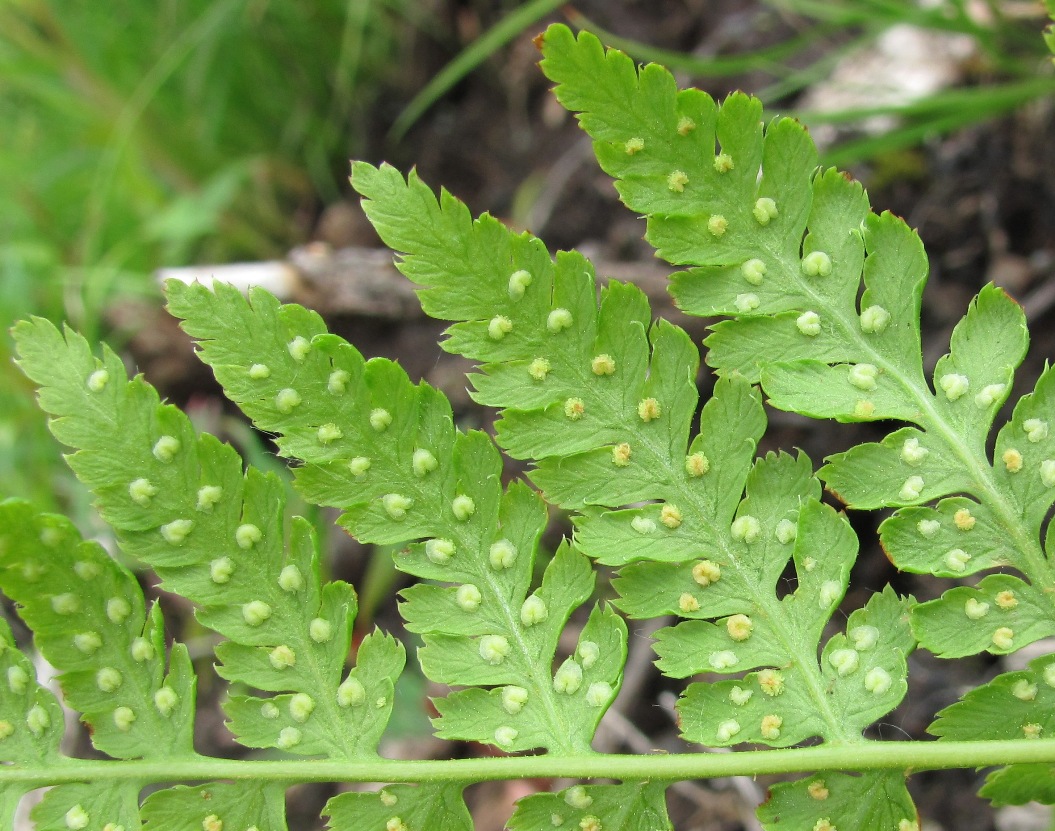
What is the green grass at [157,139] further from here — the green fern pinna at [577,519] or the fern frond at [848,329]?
the fern frond at [848,329]

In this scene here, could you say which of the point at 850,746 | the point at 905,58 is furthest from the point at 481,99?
the point at 850,746

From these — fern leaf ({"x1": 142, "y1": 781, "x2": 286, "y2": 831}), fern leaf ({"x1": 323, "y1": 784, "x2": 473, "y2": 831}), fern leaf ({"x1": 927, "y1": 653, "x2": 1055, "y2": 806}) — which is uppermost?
fern leaf ({"x1": 927, "y1": 653, "x2": 1055, "y2": 806})

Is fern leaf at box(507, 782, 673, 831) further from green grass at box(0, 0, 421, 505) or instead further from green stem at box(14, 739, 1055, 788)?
green grass at box(0, 0, 421, 505)

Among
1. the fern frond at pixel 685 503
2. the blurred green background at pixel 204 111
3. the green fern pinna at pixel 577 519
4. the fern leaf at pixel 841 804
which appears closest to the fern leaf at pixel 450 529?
the green fern pinna at pixel 577 519

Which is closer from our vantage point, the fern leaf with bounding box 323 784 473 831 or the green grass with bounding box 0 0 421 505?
the fern leaf with bounding box 323 784 473 831

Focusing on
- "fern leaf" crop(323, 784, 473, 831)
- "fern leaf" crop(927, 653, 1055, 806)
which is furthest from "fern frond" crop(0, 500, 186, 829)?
"fern leaf" crop(927, 653, 1055, 806)

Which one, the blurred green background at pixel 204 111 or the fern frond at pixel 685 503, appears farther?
the blurred green background at pixel 204 111

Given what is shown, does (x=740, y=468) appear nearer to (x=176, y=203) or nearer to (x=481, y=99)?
(x=481, y=99)

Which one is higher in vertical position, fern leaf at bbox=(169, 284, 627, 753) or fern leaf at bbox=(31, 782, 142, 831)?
fern leaf at bbox=(169, 284, 627, 753)
